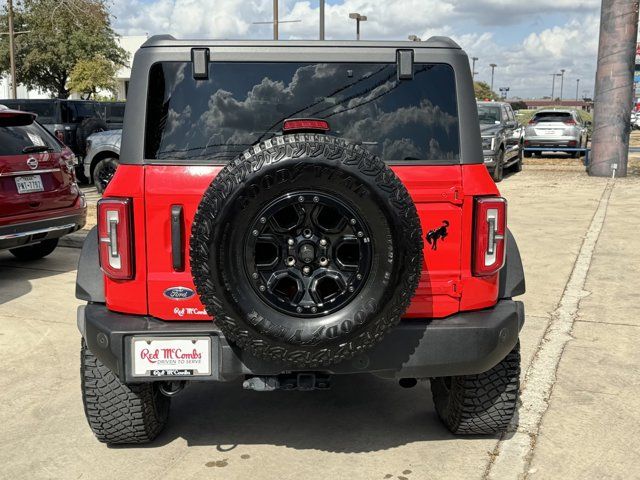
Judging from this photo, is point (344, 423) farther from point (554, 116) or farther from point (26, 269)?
point (554, 116)

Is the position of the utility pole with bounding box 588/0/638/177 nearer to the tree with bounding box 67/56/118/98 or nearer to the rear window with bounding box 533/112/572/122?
the rear window with bounding box 533/112/572/122

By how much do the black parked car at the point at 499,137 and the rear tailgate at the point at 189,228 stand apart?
12.2 meters

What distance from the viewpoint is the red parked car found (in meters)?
6.75

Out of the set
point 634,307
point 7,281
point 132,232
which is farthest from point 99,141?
point 132,232

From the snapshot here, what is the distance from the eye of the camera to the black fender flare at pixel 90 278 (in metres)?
3.50

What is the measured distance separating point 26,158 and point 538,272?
16.7 feet

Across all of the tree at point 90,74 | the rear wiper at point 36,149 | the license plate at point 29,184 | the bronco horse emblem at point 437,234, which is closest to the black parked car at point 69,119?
the rear wiper at point 36,149

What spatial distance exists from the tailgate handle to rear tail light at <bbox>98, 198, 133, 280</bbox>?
0.63ft

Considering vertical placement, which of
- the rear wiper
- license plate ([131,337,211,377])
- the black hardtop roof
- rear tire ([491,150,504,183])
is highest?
the black hardtop roof

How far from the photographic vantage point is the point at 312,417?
406 centimetres

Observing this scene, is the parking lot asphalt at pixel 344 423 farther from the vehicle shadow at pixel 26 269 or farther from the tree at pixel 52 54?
the tree at pixel 52 54

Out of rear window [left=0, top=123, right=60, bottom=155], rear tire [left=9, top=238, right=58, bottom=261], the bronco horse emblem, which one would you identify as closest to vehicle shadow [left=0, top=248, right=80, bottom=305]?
rear tire [left=9, top=238, right=58, bottom=261]

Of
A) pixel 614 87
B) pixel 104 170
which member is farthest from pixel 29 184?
pixel 614 87

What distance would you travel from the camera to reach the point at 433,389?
403 centimetres
